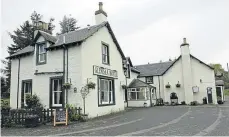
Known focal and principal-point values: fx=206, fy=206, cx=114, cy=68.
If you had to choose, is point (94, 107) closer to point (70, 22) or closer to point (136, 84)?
point (136, 84)

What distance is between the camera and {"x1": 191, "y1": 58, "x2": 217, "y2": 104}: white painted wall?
2972 centimetres

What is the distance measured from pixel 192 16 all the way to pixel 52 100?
1354 centimetres

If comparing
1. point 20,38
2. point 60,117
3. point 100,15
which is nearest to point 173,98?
point 100,15

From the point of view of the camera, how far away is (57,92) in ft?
53.8

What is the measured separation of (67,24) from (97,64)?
126 feet

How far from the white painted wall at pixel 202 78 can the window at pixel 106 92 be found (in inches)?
647

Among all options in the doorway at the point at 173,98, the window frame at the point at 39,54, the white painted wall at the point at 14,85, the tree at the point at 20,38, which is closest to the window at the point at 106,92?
the window frame at the point at 39,54

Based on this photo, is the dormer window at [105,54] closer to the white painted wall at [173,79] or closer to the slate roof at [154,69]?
the slate roof at [154,69]

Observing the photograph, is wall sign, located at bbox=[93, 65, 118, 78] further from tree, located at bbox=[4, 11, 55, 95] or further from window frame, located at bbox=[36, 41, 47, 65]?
tree, located at bbox=[4, 11, 55, 95]

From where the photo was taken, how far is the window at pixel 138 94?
93.0ft

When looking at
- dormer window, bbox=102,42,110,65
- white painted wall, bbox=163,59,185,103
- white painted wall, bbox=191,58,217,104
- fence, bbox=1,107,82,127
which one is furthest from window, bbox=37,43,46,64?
white painted wall, bbox=191,58,217,104

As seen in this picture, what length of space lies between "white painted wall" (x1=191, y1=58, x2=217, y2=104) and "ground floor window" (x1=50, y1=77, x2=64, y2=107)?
21.3 m

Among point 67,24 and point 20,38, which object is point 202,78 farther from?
point 67,24

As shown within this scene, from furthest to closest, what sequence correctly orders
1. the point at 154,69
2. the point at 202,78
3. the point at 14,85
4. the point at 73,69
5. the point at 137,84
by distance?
the point at 154,69, the point at 202,78, the point at 137,84, the point at 14,85, the point at 73,69
